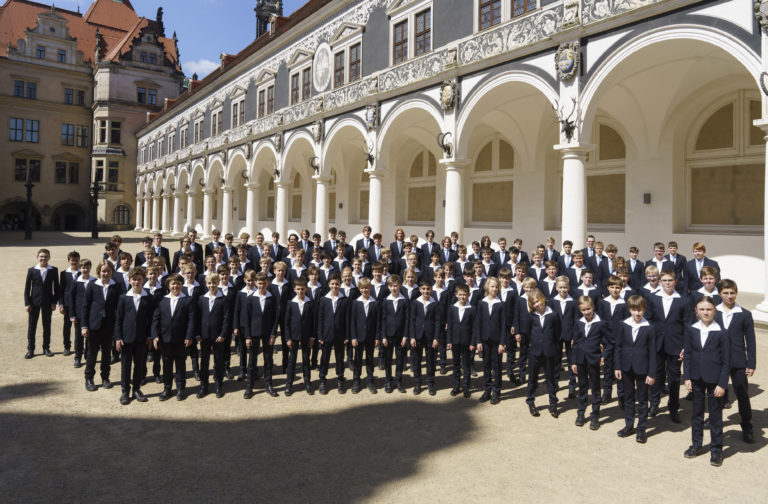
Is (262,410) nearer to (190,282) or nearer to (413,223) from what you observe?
(190,282)

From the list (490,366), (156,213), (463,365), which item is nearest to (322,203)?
(463,365)

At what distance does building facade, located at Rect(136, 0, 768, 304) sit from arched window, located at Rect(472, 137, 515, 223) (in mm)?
53

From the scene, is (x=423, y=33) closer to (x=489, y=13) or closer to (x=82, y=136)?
(x=489, y=13)

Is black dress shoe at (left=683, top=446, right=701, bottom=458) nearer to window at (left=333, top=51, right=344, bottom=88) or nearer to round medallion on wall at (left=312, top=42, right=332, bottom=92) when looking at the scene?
window at (left=333, top=51, right=344, bottom=88)

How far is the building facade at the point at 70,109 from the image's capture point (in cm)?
4484

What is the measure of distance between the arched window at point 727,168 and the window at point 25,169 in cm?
5025

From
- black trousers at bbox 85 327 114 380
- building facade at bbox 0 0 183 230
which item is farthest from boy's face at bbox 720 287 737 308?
building facade at bbox 0 0 183 230

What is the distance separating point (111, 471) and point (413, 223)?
1796 cm

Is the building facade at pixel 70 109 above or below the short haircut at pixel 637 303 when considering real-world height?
above

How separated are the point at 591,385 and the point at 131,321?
17.8ft

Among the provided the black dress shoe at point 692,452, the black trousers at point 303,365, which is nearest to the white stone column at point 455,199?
the black trousers at point 303,365

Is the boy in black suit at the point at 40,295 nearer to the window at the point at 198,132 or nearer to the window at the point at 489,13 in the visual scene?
the window at the point at 489,13

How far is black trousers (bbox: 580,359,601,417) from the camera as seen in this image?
5.41m

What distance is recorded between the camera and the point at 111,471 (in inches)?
170
